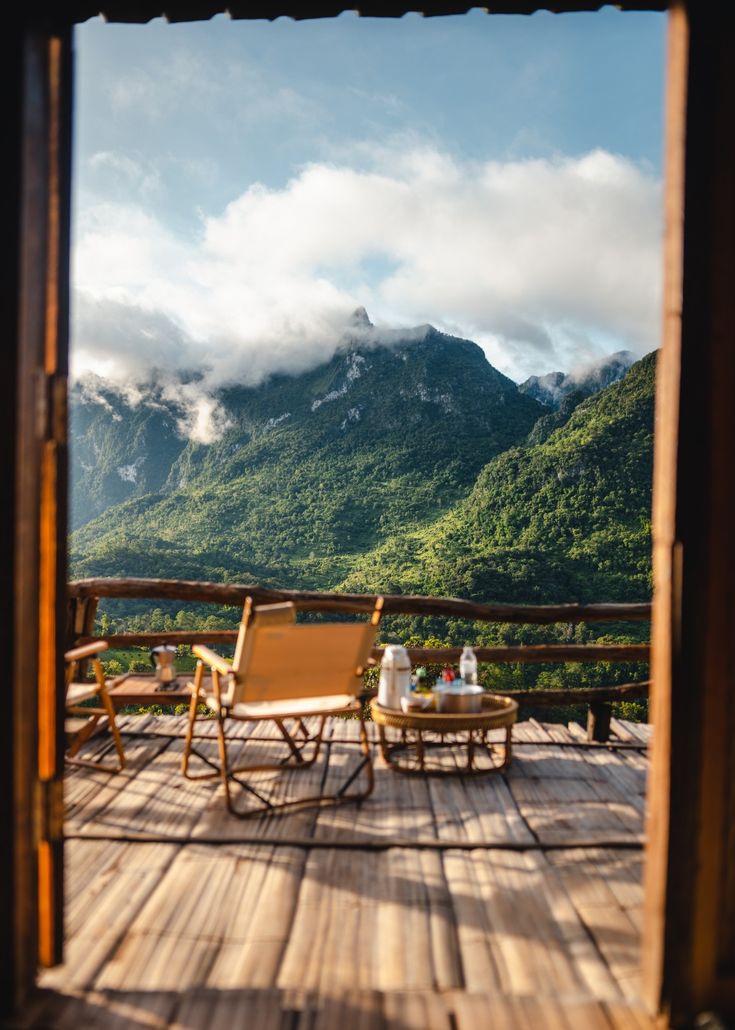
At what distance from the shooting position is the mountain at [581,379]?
43781 millimetres

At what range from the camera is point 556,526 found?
984 inches

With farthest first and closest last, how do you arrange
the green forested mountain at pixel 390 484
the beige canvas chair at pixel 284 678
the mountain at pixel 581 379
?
the mountain at pixel 581 379 < the green forested mountain at pixel 390 484 < the beige canvas chair at pixel 284 678

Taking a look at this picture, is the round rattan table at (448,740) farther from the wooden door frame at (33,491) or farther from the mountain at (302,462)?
the mountain at (302,462)

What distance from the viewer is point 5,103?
5.97 feet

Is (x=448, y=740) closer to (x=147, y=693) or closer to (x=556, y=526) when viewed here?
(x=147, y=693)

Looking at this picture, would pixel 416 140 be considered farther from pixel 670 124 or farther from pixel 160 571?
pixel 670 124

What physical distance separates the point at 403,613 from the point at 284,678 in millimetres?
1602

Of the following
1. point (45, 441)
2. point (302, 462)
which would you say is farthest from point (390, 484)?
point (45, 441)

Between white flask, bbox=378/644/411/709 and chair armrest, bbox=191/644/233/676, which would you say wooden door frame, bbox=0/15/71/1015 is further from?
white flask, bbox=378/644/411/709

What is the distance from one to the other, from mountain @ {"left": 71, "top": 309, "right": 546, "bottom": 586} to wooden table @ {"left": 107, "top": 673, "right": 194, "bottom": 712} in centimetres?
2177

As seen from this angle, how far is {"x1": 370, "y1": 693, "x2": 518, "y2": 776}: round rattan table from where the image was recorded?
387 centimetres

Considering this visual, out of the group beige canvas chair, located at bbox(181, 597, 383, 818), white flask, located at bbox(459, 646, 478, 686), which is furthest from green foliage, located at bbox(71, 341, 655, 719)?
beige canvas chair, located at bbox(181, 597, 383, 818)

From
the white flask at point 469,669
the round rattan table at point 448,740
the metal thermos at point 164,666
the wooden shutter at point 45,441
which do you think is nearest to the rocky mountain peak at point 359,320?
the metal thermos at point 164,666

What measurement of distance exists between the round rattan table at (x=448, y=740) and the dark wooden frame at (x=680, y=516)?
6.45 ft
